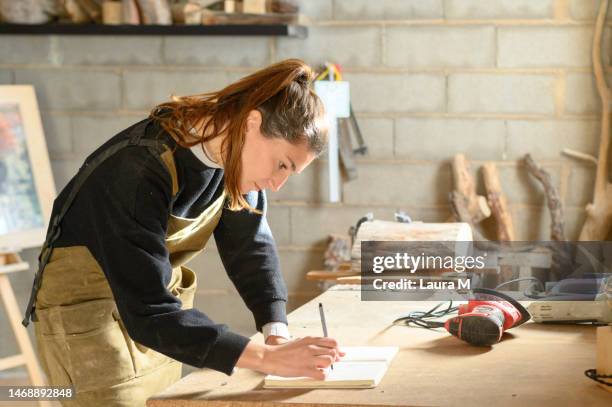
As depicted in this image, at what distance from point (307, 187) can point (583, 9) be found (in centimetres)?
135

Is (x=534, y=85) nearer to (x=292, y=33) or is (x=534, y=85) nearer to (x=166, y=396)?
(x=292, y=33)

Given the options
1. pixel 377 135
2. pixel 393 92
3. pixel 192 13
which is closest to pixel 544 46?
pixel 393 92

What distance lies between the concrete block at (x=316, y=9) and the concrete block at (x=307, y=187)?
619 millimetres

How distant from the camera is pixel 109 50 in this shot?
410 cm

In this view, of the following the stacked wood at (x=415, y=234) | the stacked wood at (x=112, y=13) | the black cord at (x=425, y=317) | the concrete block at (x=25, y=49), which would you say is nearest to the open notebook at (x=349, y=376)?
the black cord at (x=425, y=317)

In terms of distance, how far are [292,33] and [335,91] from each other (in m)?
0.31

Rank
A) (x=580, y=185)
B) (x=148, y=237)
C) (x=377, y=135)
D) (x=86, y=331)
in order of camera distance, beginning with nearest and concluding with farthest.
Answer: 1. (x=148, y=237)
2. (x=86, y=331)
3. (x=580, y=185)
4. (x=377, y=135)

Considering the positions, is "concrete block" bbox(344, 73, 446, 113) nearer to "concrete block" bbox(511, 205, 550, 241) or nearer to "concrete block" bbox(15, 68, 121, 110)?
"concrete block" bbox(511, 205, 550, 241)

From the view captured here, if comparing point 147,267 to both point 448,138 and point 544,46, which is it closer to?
point 448,138

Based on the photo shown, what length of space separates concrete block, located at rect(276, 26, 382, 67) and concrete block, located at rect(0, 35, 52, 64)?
1.09 meters

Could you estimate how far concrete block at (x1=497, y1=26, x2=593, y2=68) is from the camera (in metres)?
3.80

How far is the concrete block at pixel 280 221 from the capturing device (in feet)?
13.4

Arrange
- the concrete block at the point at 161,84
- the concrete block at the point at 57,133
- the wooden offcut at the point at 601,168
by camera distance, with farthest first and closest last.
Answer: the concrete block at the point at 57,133
the concrete block at the point at 161,84
the wooden offcut at the point at 601,168

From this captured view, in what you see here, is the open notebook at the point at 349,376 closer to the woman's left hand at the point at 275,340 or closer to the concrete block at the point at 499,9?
the woman's left hand at the point at 275,340
